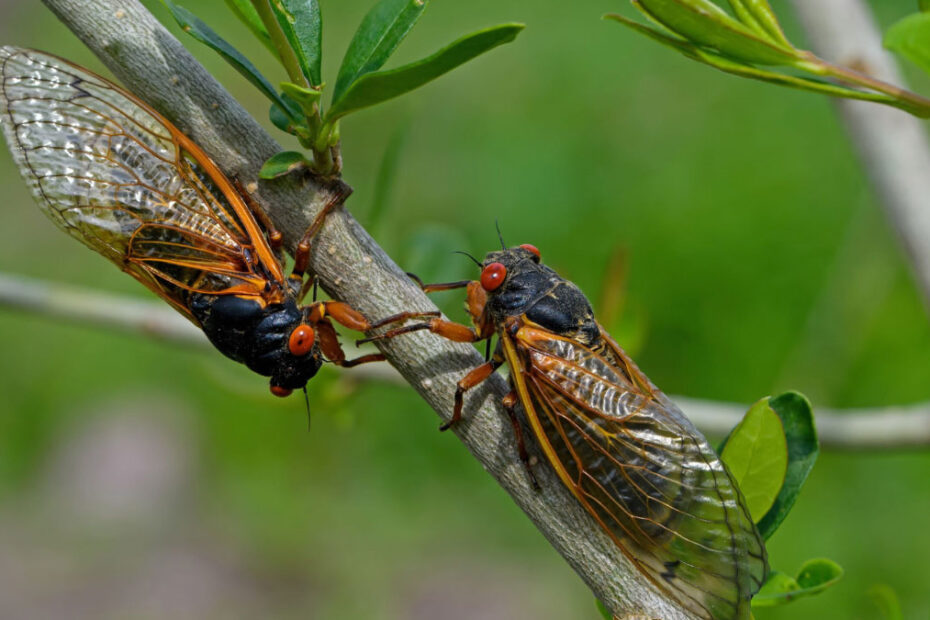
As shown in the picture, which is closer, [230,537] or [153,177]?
[153,177]

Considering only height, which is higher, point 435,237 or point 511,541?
point 435,237

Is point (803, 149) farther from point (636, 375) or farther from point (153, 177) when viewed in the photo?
point (153, 177)

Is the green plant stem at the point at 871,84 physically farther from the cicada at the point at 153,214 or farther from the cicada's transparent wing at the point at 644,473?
the cicada at the point at 153,214

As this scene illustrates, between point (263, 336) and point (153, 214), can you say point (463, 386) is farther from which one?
point (153, 214)

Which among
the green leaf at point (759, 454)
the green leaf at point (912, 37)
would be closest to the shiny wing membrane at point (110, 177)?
the green leaf at point (759, 454)

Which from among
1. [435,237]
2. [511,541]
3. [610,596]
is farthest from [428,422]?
[610,596]

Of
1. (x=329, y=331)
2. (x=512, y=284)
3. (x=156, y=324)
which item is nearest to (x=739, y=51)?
(x=512, y=284)
